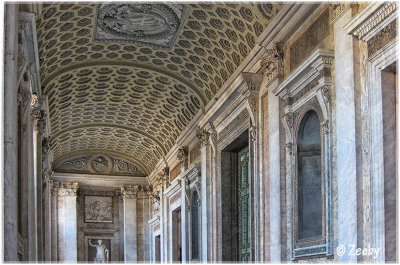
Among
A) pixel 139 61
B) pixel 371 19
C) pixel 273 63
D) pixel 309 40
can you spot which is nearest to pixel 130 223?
pixel 139 61

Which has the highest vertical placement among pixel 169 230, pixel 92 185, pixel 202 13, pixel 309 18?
pixel 202 13

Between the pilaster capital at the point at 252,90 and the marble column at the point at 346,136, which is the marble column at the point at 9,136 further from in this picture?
the pilaster capital at the point at 252,90

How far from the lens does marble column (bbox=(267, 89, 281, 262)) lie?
12.4m

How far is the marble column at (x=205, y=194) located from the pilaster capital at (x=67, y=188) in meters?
11.6

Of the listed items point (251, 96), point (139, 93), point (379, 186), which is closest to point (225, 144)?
point (251, 96)

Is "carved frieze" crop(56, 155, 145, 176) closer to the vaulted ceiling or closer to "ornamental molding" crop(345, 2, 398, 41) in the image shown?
the vaulted ceiling

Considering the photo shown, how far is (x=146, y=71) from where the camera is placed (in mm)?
19281

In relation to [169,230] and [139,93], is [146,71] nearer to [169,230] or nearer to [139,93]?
[139,93]

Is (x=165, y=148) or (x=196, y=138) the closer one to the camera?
(x=196, y=138)

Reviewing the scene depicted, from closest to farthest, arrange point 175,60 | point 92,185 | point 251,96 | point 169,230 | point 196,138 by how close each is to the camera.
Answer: point 251,96 → point 175,60 → point 196,138 → point 169,230 → point 92,185

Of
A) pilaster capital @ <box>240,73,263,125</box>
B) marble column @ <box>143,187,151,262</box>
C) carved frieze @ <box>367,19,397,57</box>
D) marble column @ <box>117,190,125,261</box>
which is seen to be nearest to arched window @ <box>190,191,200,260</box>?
pilaster capital @ <box>240,73,263,125</box>

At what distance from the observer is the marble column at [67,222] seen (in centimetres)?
2775

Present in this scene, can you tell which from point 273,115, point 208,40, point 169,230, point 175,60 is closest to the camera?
point 273,115

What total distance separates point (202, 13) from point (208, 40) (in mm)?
1227
